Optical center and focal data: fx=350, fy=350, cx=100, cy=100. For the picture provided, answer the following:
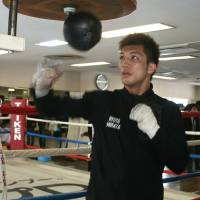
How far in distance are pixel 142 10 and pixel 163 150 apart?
320 centimetres

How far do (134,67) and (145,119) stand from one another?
21cm

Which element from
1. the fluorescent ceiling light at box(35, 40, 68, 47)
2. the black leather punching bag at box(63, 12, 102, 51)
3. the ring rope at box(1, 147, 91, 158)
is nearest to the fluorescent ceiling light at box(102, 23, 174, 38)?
the fluorescent ceiling light at box(35, 40, 68, 47)

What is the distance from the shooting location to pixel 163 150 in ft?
3.31

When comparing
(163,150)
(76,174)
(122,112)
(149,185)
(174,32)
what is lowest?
(76,174)

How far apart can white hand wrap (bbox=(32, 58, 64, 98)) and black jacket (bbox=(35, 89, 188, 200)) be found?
0.71 ft

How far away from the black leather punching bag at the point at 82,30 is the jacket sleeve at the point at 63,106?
0.81 feet

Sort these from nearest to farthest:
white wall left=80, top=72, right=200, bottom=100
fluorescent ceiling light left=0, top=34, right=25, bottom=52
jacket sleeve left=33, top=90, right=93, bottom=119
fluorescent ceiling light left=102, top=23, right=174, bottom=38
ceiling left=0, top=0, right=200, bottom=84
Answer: fluorescent ceiling light left=0, top=34, right=25, bottom=52 → jacket sleeve left=33, top=90, right=93, bottom=119 → ceiling left=0, top=0, right=200, bottom=84 → fluorescent ceiling light left=102, top=23, right=174, bottom=38 → white wall left=80, top=72, right=200, bottom=100

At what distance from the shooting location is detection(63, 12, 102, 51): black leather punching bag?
133 centimetres

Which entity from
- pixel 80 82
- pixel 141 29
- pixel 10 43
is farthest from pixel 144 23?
pixel 80 82

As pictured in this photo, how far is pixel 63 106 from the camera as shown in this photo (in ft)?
3.99

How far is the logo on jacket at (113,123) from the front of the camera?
1.09 meters

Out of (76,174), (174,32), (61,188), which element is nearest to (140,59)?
(61,188)

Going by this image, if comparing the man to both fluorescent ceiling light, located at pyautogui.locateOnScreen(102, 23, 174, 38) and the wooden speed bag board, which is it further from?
fluorescent ceiling light, located at pyautogui.locateOnScreen(102, 23, 174, 38)

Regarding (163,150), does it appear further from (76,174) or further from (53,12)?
(76,174)
